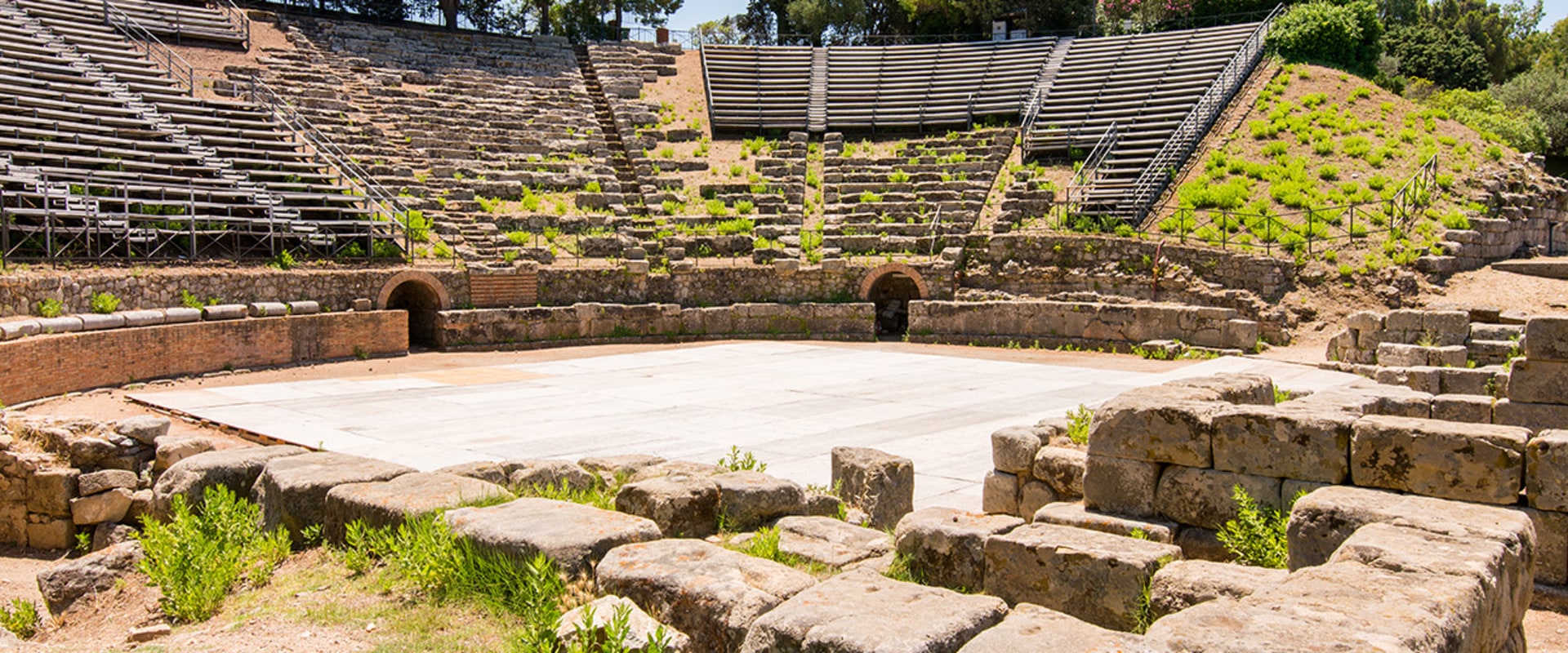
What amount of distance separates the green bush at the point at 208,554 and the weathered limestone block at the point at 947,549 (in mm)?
4257

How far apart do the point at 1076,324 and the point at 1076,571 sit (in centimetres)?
1786

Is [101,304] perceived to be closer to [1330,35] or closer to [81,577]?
[81,577]

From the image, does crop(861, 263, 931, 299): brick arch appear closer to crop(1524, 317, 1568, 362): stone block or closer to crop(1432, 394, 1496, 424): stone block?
crop(1432, 394, 1496, 424): stone block

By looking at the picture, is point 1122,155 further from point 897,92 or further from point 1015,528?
point 1015,528

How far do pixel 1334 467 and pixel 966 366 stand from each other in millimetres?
13455

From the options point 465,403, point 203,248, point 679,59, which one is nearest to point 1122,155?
point 679,59

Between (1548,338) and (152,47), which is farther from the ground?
(152,47)

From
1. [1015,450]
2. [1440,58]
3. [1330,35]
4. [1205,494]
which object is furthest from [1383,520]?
[1440,58]

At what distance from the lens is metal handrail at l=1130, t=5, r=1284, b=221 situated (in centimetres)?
2728

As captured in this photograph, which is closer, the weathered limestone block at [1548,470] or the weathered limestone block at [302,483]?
the weathered limestone block at [1548,470]

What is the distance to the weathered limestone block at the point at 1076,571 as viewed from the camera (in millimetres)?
5980

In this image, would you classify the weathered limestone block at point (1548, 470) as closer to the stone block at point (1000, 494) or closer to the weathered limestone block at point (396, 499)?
the stone block at point (1000, 494)

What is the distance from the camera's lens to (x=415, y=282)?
2339 cm

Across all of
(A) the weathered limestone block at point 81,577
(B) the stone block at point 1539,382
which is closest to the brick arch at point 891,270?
(B) the stone block at point 1539,382
